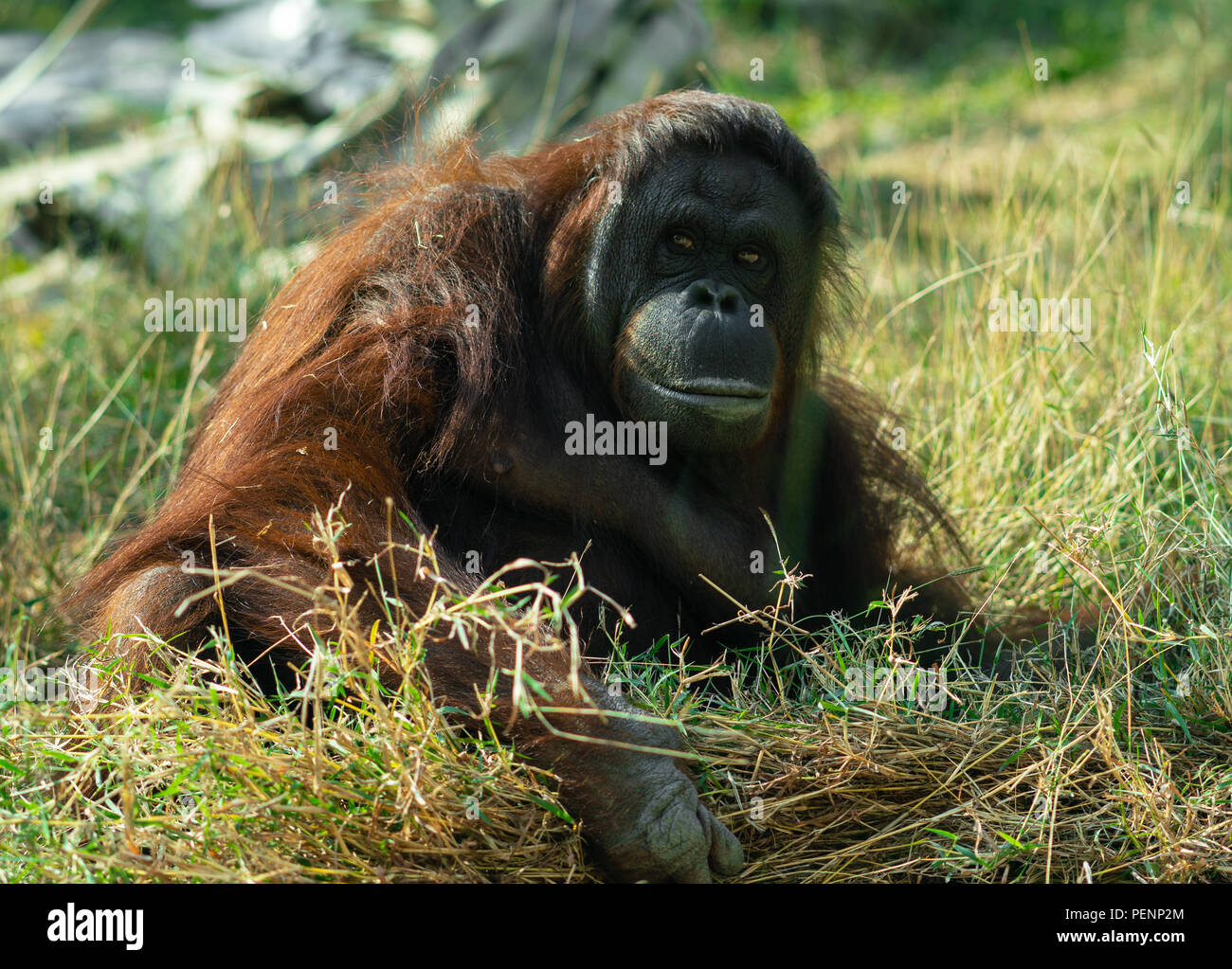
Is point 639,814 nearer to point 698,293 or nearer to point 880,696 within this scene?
point 880,696

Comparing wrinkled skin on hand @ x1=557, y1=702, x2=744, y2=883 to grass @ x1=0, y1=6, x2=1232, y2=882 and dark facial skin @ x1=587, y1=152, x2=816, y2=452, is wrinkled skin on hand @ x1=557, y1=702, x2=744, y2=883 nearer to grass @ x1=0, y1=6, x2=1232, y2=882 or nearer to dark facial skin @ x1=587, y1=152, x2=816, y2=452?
grass @ x1=0, y1=6, x2=1232, y2=882

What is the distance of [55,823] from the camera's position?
2576mm

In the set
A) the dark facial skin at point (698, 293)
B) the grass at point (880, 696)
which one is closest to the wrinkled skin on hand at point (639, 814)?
the grass at point (880, 696)

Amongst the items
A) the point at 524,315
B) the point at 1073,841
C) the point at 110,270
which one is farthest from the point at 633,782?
the point at 110,270

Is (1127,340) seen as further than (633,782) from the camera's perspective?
Yes

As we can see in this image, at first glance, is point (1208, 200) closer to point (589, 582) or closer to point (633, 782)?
point (589, 582)

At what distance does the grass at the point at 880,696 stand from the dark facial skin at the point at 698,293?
0.61m

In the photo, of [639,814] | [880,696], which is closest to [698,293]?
[880,696]

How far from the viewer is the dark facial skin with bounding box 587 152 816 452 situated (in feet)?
10.2

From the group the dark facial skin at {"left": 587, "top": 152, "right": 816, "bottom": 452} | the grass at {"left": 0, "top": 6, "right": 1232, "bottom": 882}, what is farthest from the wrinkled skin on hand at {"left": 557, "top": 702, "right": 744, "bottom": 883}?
the dark facial skin at {"left": 587, "top": 152, "right": 816, "bottom": 452}

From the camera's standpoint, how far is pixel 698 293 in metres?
3.14

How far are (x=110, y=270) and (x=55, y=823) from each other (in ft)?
15.9

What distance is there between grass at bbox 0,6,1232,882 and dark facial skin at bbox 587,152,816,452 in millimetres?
613

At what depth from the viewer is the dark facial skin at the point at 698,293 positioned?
3096mm
